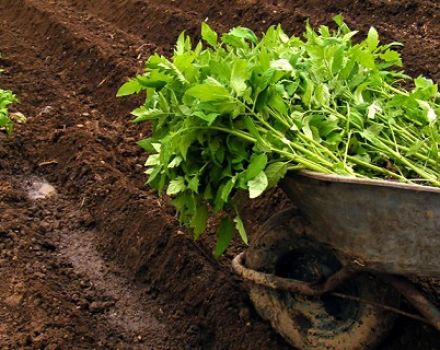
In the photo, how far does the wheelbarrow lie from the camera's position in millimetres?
2510

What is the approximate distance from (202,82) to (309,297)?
1.07m

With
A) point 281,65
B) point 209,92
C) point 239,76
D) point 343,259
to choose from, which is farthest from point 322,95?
point 343,259

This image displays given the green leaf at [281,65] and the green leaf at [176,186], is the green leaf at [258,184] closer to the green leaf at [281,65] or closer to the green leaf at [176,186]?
the green leaf at [176,186]

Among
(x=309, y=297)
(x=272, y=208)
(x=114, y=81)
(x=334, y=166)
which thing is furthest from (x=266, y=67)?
(x=114, y=81)

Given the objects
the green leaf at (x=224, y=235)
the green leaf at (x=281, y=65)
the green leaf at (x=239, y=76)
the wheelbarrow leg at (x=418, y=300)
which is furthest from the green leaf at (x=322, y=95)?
the wheelbarrow leg at (x=418, y=300)

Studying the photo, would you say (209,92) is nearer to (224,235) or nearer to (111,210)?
(224,235)

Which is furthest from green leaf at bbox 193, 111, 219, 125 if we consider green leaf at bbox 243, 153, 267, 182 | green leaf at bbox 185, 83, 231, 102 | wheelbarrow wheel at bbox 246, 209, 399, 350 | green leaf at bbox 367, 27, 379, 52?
green leaf at bbox 367, 27, 379, 52

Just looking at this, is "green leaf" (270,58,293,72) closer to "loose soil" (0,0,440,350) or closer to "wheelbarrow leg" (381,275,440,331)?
"wheelbarrow leg" (381,275,440,331)

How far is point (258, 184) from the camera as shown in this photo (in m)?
2.63

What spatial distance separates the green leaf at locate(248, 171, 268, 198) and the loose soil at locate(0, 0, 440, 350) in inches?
38.2

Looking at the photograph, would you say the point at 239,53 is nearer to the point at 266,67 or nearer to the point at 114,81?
the point at 266,67

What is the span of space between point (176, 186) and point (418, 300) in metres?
1.03

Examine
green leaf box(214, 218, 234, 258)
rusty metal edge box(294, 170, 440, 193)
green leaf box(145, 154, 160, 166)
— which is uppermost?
rusty metal edge box(294, 170, 440, 193)

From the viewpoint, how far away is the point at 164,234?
3971 mm
